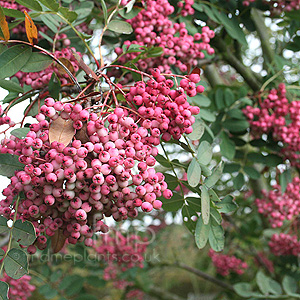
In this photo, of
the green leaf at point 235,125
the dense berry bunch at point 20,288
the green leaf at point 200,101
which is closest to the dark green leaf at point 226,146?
the green leaf at point 235,125

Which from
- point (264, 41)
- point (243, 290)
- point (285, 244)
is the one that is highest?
point (264, 41)

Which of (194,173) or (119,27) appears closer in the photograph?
(194,173)

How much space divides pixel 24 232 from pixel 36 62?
1.37 ft

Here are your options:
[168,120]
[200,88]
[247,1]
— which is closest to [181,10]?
[247,1]

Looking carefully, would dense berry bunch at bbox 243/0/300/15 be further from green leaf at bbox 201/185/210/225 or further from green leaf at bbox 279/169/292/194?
green leaf at bbox 201/185/210/225

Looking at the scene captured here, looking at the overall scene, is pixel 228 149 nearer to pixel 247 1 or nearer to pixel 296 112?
pixel 296 112

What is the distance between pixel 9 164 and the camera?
0.79 m

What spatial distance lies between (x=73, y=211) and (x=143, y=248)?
4.81 feet

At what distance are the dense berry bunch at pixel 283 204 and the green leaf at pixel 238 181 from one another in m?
0.18

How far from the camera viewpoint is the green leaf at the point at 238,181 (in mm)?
1618

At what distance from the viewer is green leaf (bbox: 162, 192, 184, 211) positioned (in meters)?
0.96

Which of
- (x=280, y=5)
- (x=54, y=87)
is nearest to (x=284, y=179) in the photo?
(x=280, y=5)

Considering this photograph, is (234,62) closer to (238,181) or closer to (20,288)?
(238,181)

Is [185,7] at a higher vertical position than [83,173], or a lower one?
higher
